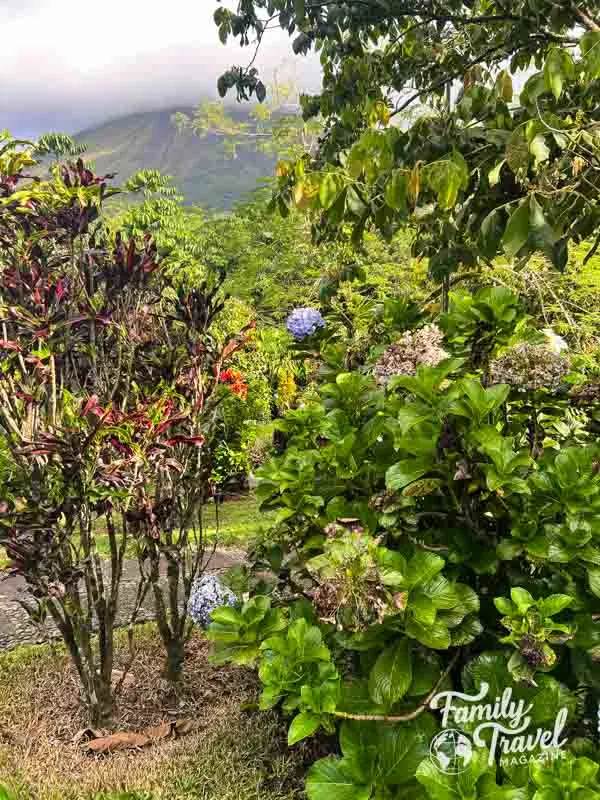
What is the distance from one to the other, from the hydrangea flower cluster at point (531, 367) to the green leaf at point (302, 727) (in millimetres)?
1052

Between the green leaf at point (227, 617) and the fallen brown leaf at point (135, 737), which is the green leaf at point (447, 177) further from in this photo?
the fallen brown leaf at point (135, 737)

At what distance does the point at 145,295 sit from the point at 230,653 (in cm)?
177

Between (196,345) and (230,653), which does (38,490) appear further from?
(230,653)

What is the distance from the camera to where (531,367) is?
1.79 metres

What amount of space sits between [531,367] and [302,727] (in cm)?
114

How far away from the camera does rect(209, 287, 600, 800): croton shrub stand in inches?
54.1

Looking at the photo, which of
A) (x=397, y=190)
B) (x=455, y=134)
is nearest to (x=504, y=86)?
(x=455, y=134)

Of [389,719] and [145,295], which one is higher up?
[145,295]

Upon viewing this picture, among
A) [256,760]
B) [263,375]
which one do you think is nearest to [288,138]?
[263,375]

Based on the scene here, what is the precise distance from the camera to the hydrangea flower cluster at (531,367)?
5.85ft

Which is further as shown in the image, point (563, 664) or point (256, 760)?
point (256, 760)

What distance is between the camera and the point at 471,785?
4.00 ft

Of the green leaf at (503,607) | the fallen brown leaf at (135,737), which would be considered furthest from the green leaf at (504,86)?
the fallen brown leaf at (135,737)

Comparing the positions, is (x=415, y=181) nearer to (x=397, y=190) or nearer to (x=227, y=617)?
(x=397, y=190)
